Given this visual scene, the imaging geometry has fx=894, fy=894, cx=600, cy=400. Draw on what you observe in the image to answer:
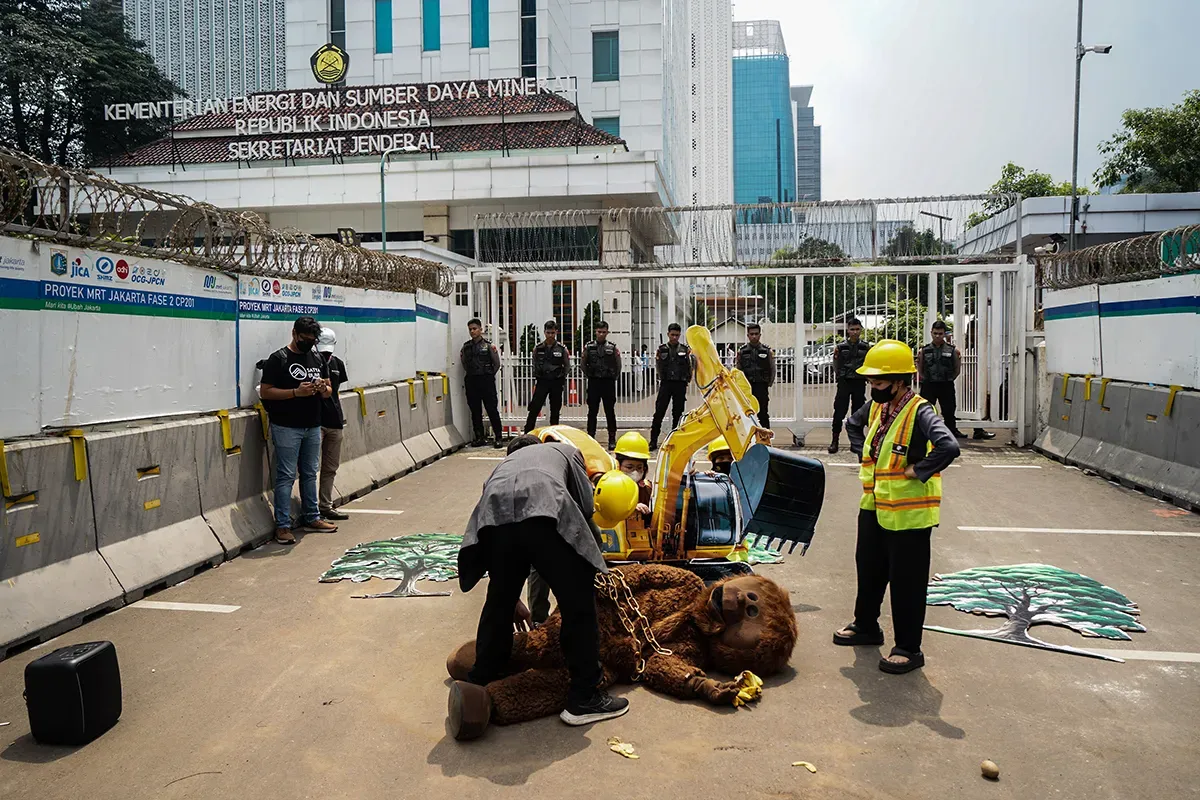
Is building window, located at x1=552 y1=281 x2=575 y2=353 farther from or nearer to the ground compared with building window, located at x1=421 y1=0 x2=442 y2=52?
nearer to the ground

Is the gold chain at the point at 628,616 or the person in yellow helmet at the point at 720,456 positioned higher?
the person in yellow helmet at the point at 720,456

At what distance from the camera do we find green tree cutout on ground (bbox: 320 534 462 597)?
6.68 meters

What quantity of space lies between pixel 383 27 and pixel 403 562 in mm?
42707

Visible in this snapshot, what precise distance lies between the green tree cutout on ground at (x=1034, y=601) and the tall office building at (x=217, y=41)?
7550cm

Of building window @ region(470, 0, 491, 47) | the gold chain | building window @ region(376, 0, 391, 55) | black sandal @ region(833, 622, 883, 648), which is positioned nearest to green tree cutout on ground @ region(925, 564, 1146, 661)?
black sandal @ region(833, 622, 883, 648)

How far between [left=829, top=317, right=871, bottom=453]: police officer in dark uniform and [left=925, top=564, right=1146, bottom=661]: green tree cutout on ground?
634cm

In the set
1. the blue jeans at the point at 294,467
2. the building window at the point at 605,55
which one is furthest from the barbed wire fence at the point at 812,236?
the building window at the point at 605,55

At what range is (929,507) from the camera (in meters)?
4.83

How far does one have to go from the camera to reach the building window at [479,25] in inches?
1677

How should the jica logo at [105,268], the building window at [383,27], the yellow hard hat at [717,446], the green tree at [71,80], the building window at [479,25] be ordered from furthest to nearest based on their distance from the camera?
1. the building window at [383,27]
2. the building window at [479,25]
3. the green tree at [71,80]
4. the jica logo at [105,268]
5. the yellow hard hat at [717,446]

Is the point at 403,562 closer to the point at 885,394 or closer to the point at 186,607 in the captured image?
the point at 186,607

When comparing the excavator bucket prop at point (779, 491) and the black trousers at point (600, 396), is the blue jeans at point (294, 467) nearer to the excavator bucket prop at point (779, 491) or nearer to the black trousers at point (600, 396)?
the excavator bucket prop at point (779, 491)

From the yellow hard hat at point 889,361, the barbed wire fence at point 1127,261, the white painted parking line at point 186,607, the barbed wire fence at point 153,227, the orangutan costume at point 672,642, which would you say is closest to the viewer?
the orangutan costume at point 672,642

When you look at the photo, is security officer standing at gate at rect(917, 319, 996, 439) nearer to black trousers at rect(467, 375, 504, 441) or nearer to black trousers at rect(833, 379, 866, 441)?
black trousers at rect(833, 379, 866, 441)
